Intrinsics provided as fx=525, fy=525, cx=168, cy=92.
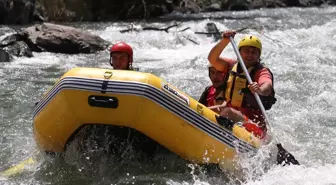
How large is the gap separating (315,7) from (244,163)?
25242 mm

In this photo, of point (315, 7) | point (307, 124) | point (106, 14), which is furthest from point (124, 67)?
point (315, 7)

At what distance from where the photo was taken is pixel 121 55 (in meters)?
4.77

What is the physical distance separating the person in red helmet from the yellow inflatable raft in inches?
21.8

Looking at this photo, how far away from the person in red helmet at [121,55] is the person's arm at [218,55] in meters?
0.91

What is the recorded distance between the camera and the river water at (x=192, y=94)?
4605mm

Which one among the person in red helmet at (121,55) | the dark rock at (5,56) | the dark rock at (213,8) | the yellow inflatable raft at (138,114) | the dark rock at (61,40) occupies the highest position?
the person in red helmet at (121,55)

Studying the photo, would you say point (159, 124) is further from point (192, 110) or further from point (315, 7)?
point (315, 7)

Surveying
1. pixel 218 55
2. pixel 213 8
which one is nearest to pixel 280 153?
pixel 218 55

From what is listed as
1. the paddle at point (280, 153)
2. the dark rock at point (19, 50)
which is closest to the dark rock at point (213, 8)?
the dark rock at point (19, 50)

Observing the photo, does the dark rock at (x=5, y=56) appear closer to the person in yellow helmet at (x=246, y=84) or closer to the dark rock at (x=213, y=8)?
the person in yellow helmet at (x=246, y=84)

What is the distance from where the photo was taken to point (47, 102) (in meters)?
4.41

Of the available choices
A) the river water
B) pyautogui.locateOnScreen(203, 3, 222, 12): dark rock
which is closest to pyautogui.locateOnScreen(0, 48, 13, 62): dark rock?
the river water

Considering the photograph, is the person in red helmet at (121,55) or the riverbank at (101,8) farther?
the riverbank at (101,8)

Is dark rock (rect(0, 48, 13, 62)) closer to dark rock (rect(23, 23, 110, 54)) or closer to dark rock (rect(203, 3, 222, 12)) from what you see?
dark rock (rect(23, 23, 110, 54))
